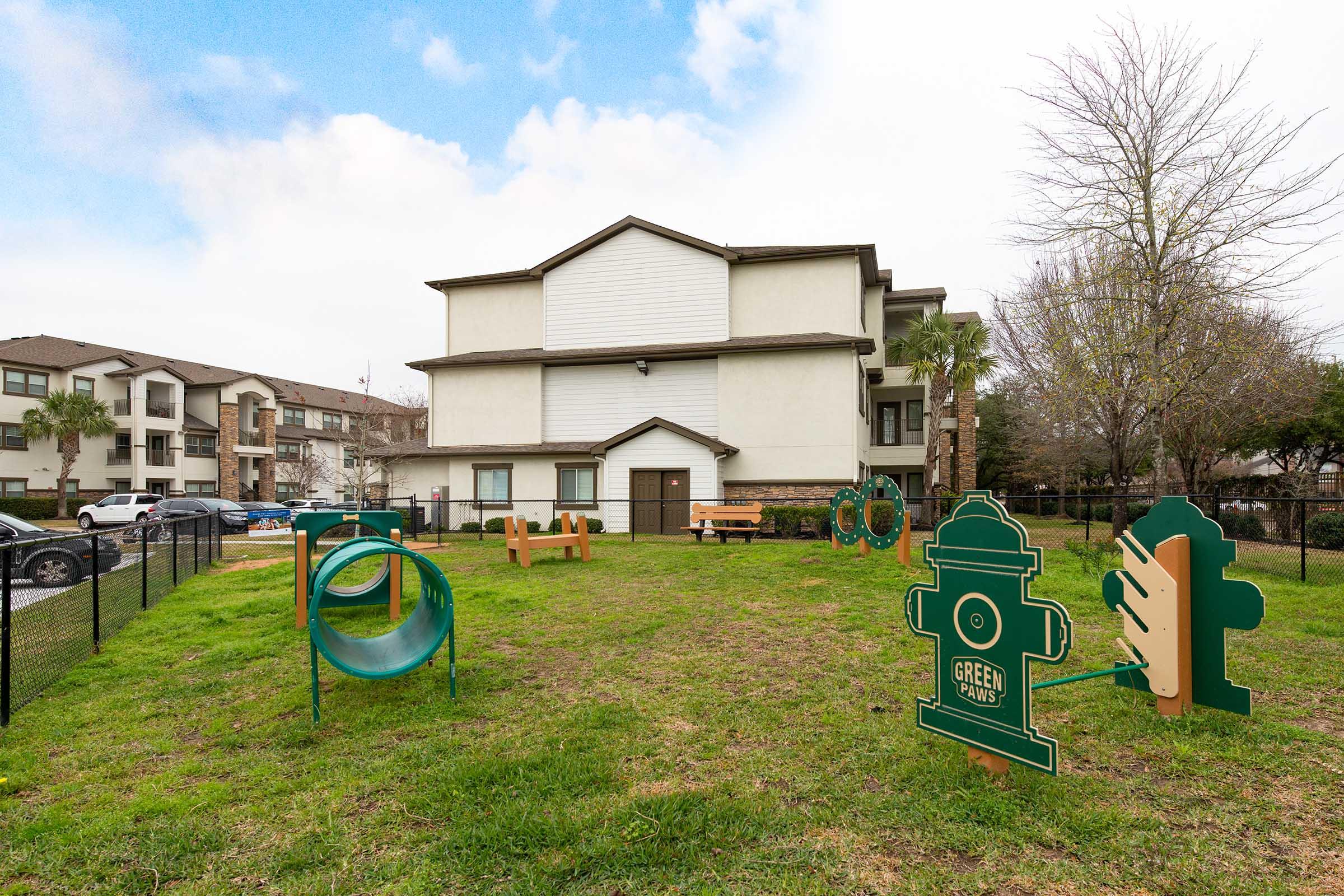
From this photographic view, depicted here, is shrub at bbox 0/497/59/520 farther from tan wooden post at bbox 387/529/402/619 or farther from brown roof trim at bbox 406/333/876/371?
tan wooden post at bbox 387/529/402/619

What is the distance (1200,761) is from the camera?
441 centimetres

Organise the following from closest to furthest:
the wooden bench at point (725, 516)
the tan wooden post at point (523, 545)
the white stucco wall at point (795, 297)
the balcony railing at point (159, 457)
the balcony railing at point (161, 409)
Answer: the tan wooden post at point (523, 545), the wooden bench at point (725, 516), the white stucco wall at point (795, 297), the balcony railing at point (159, 457), the balcony railing at point (161, 409)

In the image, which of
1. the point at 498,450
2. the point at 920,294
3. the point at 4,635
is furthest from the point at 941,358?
the point at 4,635

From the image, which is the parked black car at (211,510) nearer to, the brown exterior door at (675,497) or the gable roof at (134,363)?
the gable roof at (134,363)

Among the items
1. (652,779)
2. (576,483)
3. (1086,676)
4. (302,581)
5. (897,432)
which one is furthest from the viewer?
(897,432)

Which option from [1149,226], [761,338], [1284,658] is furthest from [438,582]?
[761,338]

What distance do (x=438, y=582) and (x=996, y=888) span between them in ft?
15.6

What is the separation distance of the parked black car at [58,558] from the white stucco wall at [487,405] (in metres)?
18.0

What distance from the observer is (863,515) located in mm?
14172

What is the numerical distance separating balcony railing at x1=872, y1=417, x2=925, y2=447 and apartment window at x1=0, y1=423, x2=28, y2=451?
165ft

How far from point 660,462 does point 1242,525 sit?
1775 centimetres

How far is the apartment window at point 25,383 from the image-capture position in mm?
41750

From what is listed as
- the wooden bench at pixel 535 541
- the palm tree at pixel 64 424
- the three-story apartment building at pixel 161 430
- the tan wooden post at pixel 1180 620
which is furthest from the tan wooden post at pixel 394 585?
the palm tree at pixel 64 424

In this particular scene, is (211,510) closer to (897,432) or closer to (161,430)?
(161,430)
